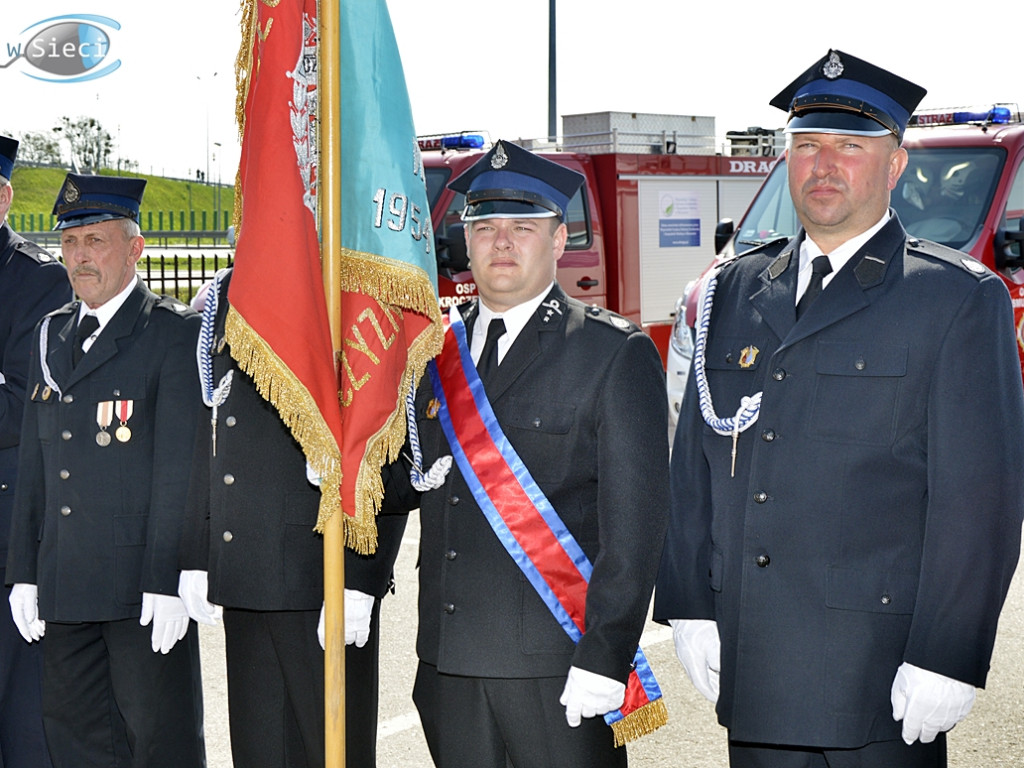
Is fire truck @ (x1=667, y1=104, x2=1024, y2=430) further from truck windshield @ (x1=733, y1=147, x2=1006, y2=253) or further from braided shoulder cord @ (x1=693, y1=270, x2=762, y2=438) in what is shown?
braided shoulder cord @ (x1=693, y1=270, x2=762, y2=438)

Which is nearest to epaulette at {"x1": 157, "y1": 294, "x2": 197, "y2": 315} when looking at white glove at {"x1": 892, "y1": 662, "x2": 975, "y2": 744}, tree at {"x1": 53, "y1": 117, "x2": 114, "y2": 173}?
white glove at {"x1": 892, "y1": 662, "x2": 975, "y2": 744}

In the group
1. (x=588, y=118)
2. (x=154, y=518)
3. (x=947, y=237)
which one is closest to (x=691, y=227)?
(x=588, y=118)

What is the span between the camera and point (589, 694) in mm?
2750

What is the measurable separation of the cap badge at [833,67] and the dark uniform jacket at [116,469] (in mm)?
2023

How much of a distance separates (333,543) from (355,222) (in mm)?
783

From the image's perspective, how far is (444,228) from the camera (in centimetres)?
1012

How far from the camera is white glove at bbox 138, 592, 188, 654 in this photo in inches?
141

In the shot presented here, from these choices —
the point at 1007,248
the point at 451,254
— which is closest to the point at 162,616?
the point at 1007,248

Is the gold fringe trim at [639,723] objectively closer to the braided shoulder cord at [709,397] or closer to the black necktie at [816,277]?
the braided shoulder cord at [709,397]

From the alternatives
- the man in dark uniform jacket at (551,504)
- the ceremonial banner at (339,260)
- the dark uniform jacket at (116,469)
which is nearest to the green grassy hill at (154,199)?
the dark uniform jacket at (116,469)

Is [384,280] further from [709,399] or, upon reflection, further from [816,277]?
[816,277]

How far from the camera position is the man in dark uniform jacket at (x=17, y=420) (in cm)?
404

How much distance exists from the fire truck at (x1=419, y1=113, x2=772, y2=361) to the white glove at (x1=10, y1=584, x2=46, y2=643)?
6.23m

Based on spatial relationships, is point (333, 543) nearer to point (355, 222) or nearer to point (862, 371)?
point (355, 222)
